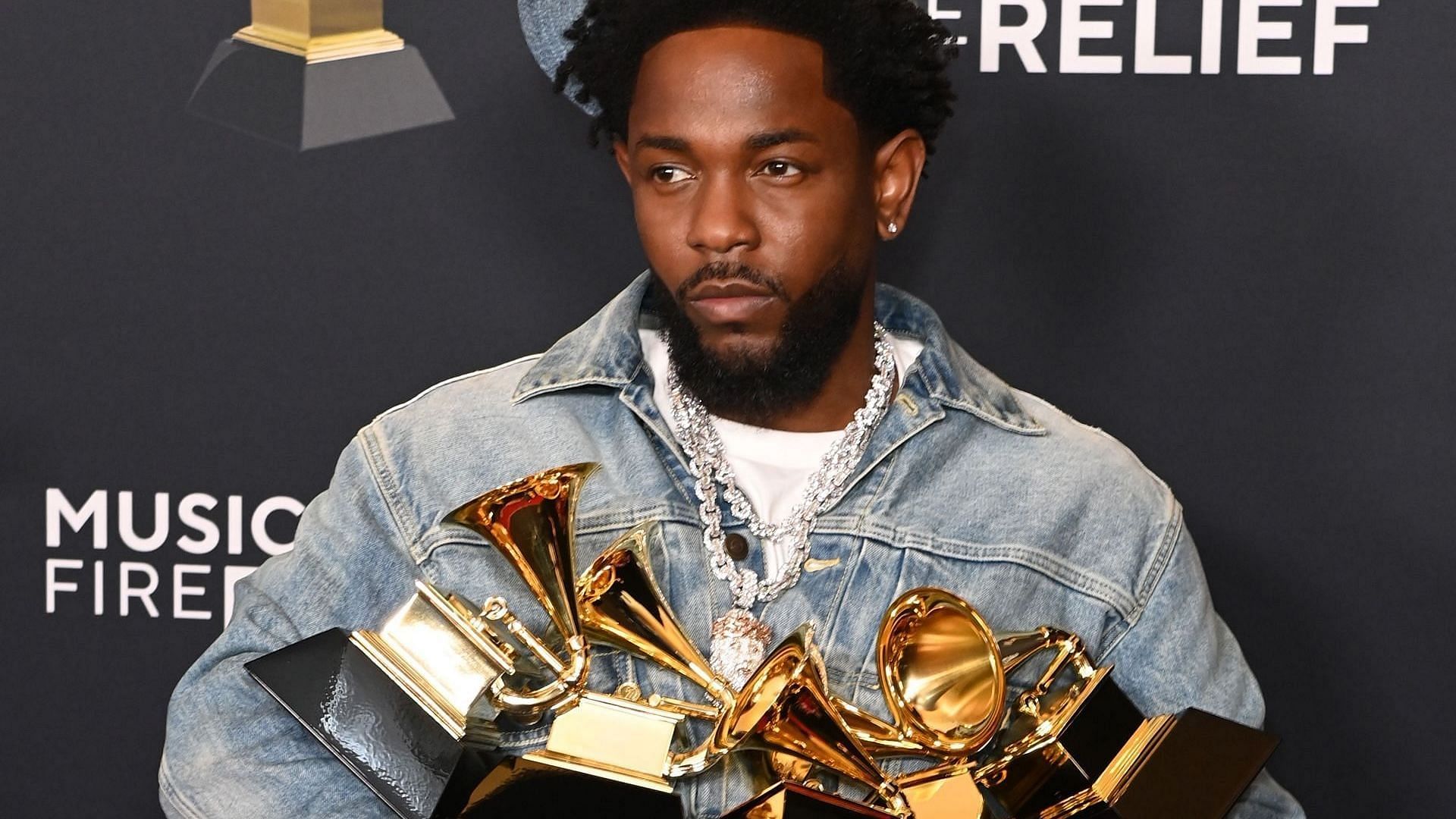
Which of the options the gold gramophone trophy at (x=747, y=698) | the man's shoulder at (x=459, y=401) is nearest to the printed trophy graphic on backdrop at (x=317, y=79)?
the man's shoulder at (x=459, y=401)

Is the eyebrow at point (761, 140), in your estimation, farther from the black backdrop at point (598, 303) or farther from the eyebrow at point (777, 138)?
the black backdrop at point (598, 303)

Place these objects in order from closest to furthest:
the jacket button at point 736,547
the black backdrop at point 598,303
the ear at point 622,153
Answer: the jacket button at point 736,547
the ear at point 622,153
the black backdrop at point 598,303

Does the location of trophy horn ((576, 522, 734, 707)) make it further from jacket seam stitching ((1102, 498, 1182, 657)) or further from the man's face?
jacket seam stitching ((1102, 498, 1182, 657))

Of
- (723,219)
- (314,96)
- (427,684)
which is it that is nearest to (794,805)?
(427,684)

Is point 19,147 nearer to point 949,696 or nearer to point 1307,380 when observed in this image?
point 949,696

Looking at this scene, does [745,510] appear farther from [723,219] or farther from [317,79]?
[317,79]

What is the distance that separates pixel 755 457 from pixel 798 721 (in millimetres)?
421

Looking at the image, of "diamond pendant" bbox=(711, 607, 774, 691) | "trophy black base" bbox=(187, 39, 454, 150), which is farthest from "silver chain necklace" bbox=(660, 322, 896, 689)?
"trophy black base" bbox=(187, 39, 454, 150)

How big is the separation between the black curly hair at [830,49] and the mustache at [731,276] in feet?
0.61

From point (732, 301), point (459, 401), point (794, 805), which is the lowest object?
point (794, 805)

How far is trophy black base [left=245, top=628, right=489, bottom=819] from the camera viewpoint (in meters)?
1.38

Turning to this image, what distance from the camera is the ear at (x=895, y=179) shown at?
1730mm

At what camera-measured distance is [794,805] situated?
130cm

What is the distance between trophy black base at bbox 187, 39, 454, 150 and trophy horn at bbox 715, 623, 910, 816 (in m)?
1.07
